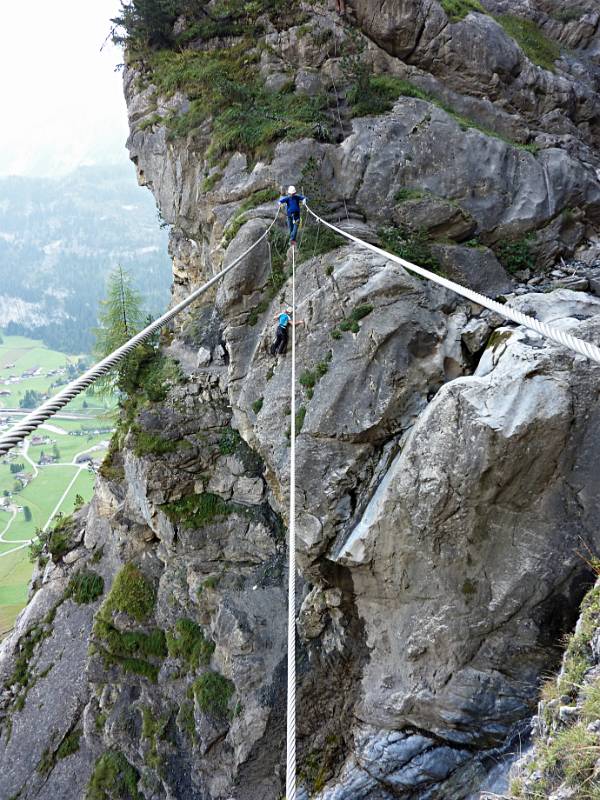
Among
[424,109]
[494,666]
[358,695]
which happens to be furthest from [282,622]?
[424,109]

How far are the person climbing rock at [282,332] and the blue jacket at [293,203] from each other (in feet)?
10.6

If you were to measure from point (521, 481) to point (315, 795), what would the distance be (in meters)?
9.41

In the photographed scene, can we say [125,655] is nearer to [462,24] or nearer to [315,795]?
[315,795]

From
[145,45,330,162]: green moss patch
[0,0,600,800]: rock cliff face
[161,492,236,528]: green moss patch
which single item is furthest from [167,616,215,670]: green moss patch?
[145,45,330,162]: green moss patch

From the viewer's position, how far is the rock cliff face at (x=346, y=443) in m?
10.4

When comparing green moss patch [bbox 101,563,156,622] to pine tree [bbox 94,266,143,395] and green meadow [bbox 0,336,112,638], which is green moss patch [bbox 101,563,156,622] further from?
green meadow [bbox 0,336,112,638]

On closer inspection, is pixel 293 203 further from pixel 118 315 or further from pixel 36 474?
pixel 36 474

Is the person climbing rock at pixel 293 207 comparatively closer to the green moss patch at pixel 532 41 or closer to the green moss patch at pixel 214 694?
the green moss patch at pixel 214 694

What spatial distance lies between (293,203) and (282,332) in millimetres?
4499

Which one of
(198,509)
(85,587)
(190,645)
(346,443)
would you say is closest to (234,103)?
(346,443)

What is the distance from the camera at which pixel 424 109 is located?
17.5 meters

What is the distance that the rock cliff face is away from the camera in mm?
10414

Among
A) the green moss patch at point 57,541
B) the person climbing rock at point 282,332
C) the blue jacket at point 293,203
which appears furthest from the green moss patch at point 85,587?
the blue jacket at point 293,203

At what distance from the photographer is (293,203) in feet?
49.9
